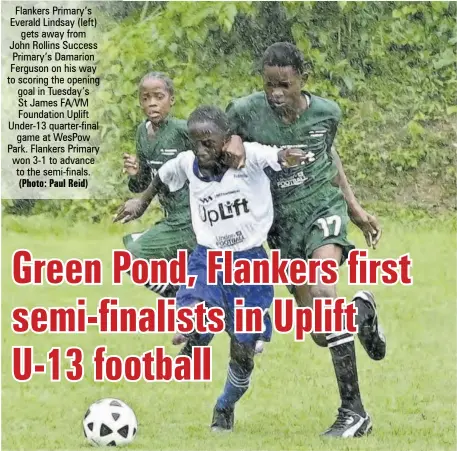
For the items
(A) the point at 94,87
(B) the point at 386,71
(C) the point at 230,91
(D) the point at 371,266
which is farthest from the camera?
(B) the point at 386,71

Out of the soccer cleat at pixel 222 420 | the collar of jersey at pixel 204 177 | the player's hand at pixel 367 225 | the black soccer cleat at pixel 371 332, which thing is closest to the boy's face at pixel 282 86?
the collar of jersey at pixel 204 177

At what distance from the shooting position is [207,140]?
614cm

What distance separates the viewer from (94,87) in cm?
726

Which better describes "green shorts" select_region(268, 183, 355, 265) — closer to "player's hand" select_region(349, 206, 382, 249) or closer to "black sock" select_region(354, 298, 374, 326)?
"player's hand" select_region(349, 206, 382, 249)

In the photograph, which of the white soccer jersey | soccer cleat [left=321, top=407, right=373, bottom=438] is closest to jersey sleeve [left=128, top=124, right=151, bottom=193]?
the white soccer jersey

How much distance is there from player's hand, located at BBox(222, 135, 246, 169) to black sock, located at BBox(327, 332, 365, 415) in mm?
992

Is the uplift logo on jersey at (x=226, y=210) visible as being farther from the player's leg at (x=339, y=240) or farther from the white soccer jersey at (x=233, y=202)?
the player's leg at (x=339, y=240)

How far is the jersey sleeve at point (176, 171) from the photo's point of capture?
6516 millimetres

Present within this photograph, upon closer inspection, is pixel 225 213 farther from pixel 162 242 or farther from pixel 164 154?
pixel 162 242

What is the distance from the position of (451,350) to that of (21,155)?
3.16 meters

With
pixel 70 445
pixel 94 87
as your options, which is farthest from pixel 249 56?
pixel 70 445

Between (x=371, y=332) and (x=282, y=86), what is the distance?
Result: 140 cm

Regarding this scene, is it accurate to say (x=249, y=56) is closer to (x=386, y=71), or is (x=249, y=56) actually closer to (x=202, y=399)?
(x=386, y=71)

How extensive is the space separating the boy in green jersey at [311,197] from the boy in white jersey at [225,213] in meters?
0.13
